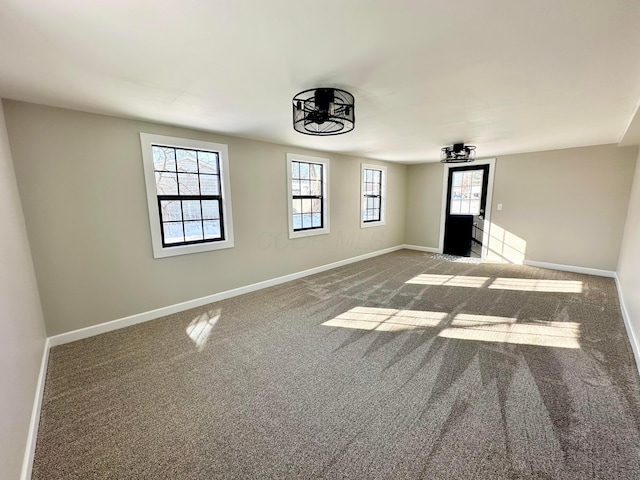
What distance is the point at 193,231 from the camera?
11.4ft

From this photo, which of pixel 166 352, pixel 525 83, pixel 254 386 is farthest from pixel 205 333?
pixel 525 83

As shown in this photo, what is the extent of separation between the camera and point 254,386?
1991mm

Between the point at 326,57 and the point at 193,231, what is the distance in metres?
2.69

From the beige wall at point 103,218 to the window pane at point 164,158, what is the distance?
20 centimetres

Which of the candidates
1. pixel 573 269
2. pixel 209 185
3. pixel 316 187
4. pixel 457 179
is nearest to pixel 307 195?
pixel 316 187

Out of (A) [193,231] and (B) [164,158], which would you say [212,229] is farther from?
(B) [164,158]

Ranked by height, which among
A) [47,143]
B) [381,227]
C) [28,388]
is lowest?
[28,388]

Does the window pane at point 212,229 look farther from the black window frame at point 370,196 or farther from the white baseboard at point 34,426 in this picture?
the black window frame at point 370,196

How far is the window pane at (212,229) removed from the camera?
141 inches

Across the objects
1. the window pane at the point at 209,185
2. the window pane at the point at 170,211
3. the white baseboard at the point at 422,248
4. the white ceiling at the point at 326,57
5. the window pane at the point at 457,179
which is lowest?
the white baseboard at the point at 422,248

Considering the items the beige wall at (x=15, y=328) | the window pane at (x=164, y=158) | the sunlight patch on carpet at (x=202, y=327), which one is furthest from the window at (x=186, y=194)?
the beige wall at (x=15, y=328)

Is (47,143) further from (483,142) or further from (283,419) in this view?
(483,142)

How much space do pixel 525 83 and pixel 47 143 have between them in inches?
161

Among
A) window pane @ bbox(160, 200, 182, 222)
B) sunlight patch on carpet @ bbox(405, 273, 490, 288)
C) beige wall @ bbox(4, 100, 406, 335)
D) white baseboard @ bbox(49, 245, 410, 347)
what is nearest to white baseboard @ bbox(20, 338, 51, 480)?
white baseboard @ bbox(49, 245, 410, 347)
